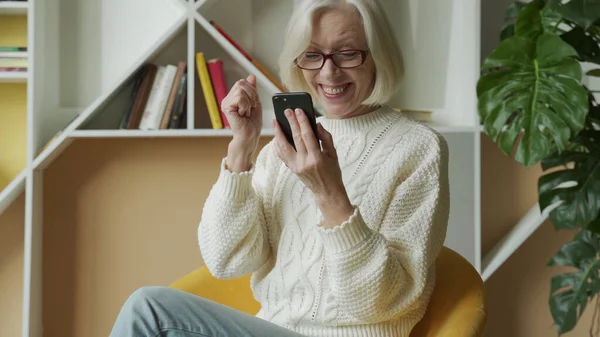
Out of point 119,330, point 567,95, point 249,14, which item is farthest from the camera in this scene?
point 249,14

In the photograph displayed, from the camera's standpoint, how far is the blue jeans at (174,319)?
1.38 m

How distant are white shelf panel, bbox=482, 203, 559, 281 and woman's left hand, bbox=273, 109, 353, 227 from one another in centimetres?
130

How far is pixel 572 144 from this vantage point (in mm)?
2143

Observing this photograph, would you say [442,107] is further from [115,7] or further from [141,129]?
[115,7]

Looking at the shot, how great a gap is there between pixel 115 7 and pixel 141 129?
20.0 inches

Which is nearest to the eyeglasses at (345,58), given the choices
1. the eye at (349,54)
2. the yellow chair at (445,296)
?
the eye at (349,54)

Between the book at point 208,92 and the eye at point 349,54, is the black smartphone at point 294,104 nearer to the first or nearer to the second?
the eye at point 349,54

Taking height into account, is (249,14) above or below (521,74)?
above

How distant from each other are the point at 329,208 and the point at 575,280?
38.2 inches

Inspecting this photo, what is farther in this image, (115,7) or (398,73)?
(115,7)

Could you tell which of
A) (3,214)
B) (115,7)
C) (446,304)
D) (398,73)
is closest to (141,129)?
(115,7)

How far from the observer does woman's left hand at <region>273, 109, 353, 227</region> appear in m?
1.43

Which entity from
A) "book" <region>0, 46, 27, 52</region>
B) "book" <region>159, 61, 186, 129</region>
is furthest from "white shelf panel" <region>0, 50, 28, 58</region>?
"book" <region>159, 61, 186, 129</region>

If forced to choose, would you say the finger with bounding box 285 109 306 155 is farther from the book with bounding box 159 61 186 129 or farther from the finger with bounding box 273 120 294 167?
the book with bounding box 159 61 186 129
